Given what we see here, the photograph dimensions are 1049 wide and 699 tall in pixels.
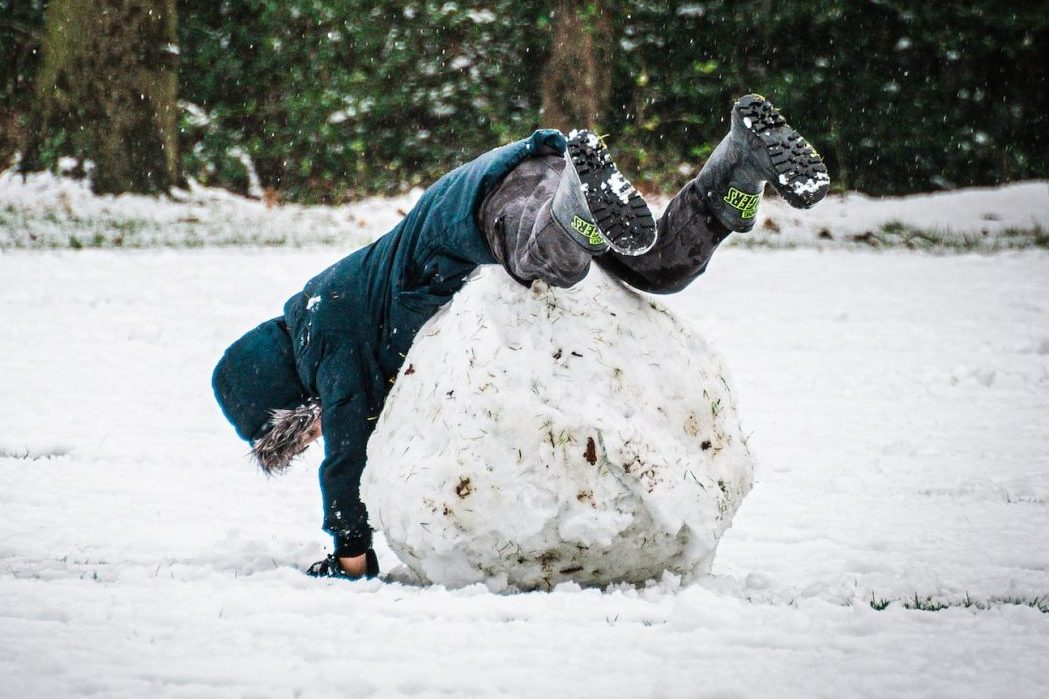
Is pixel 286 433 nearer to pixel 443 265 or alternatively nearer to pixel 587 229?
pixel 443 265

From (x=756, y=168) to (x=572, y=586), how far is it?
1.12 m

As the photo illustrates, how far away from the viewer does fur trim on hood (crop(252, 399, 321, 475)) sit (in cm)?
294

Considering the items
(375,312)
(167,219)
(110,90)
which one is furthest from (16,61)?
(375,312)

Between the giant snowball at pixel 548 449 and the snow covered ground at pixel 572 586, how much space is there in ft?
0.38

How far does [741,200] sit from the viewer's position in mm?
2738

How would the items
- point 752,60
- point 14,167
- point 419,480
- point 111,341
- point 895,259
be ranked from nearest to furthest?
point 419,480, point 111,341, point 895,259, point 14,167, point 752,60

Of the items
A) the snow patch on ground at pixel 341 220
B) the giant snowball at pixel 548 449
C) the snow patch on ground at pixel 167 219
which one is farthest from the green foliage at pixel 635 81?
the giant snowball at pixel 548 449

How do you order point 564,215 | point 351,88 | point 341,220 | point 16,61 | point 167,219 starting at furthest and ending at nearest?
point 16,61, point 351,88, point 341,220, point 167,219, point 564,215

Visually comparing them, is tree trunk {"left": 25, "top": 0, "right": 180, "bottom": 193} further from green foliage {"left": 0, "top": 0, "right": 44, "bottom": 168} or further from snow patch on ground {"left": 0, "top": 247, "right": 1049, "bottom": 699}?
snow patch on ground {"left": 0, "top": 247, "right": 1049, "bottom": 699}

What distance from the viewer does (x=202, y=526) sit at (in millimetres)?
3141

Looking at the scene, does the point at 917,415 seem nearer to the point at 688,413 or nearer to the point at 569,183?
the point at 688,413

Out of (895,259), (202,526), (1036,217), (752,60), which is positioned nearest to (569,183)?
(202,526)

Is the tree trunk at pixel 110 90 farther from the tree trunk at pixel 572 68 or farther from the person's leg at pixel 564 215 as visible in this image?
the person's leg at pixel 564 215

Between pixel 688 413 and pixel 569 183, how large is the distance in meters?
0.63
